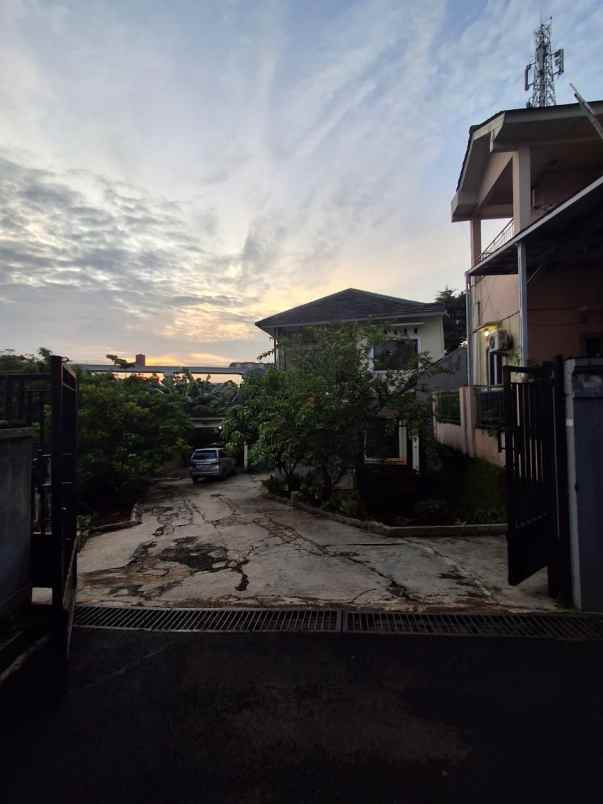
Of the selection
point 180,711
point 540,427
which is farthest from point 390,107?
point 180,711

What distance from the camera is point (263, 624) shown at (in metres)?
4.05

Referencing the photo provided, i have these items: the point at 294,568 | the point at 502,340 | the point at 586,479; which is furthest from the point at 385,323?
the point at 586,479

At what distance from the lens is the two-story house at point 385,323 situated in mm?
12219

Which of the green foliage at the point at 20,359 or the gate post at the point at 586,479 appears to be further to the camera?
the green foliage at the point at 20,359

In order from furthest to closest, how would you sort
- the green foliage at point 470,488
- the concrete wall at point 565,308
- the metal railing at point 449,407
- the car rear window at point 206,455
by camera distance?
the car rear window at point 206,455 → the metal railing at point 449,407 → the concrete wall at point 565,308 → the green foliage at point 470,488

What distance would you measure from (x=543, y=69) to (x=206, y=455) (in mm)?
18885

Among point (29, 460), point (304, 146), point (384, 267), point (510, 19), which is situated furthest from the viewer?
point (384, 267)

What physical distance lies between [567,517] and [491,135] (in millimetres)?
9569

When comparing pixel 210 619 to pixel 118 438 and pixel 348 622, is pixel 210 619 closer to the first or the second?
pixel 348 622

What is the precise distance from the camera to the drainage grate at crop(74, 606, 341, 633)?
13.1 feet

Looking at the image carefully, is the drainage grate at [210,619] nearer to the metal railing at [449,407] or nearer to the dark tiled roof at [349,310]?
the metal railing at [449,407]

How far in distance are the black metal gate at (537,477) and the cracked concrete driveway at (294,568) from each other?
16.8 inches

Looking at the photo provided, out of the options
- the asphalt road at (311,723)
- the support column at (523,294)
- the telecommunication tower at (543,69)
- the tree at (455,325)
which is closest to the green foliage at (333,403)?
the support column at (523,294)

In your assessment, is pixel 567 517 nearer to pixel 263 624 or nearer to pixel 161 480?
pixel 263 624
